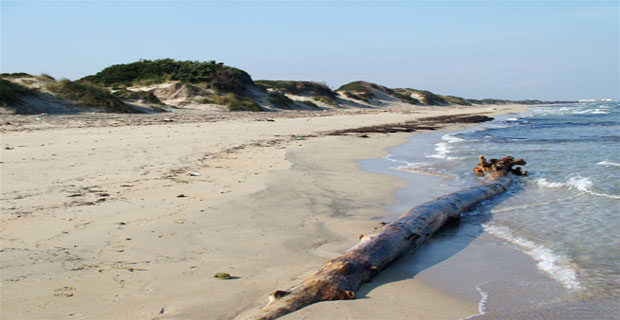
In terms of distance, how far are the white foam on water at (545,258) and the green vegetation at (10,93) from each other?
16612mm

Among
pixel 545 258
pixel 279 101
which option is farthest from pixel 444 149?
pixel 279 101

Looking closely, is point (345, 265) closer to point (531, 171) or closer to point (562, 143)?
point (531, 171)

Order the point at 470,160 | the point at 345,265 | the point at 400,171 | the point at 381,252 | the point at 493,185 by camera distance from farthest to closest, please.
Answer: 1. the point at 470,160
2. the point at 400,171
3. the point at 493,185
4. the point at 381,252
5. the point at 345,265

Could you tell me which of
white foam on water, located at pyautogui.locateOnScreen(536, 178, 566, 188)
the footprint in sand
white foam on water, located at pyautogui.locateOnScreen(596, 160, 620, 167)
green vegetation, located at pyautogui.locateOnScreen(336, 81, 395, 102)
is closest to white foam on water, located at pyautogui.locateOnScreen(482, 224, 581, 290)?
white foam on water, located at pyautogui.locateOnScreen(536, 178, 566, 188)

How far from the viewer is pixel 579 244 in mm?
4707

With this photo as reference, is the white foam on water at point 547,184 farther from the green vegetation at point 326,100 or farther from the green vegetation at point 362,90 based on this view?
the green vegetation at point 362,90

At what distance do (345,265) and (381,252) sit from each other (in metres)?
0.58

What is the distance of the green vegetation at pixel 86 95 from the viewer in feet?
63.8

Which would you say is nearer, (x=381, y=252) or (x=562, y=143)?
(x=381, y=252)

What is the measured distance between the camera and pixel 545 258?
4316 millimetres

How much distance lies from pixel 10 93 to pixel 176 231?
15.5m

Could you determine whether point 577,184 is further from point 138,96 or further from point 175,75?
point 175,75

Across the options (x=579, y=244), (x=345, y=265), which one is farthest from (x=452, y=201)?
(x=345, y=265)

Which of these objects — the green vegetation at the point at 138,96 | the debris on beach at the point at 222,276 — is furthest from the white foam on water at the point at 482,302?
the green vegetation at the point at 138,96
